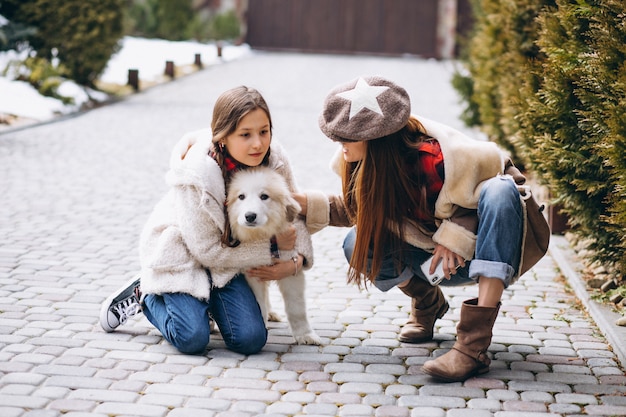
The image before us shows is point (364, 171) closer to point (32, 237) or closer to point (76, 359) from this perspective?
point (76, 359)

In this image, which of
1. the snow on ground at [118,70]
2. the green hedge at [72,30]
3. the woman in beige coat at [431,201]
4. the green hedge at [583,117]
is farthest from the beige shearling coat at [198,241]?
the green hedge at [72,30]

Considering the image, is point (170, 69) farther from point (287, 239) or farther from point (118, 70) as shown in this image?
point (287, 239)

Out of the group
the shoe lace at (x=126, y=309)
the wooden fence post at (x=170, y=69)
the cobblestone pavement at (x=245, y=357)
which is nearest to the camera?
the cobblestone pavement at (x=245, y=357)

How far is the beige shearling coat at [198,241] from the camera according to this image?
4375 millimetres

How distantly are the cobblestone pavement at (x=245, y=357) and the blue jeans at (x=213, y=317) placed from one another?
0.08 m

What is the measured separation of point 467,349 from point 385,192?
32.2 inches

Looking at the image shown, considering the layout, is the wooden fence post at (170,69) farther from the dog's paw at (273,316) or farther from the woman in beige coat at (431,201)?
the woman in beige coat at (431,201)

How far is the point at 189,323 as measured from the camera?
14.2 feet

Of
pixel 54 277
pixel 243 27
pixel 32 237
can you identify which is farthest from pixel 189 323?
pixel 243 27

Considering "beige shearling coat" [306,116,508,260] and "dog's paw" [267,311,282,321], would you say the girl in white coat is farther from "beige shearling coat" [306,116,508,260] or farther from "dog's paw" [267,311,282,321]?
"beige shearling coat" [306,116,508,260]

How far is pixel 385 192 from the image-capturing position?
4164 millimetres

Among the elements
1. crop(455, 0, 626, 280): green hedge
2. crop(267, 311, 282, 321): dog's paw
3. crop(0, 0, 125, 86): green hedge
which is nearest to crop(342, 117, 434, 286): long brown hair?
crop(267, 311, 282, 321): dog's paw

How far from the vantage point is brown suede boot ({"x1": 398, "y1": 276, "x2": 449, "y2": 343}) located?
4617mm

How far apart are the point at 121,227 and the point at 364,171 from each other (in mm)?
3536
